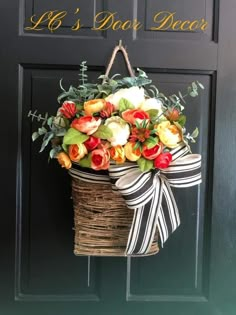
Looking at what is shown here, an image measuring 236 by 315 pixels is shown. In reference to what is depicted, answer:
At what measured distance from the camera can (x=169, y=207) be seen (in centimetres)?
115

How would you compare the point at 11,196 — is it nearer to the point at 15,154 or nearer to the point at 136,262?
the point at 15,154

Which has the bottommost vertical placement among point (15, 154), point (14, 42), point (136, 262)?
point (136, 262)

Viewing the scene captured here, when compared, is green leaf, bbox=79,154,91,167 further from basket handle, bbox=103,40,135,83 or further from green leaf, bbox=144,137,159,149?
basket handle, bbox=103,40,135,83

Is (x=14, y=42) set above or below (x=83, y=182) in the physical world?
above

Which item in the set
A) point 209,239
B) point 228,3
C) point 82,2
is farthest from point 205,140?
point 82,2

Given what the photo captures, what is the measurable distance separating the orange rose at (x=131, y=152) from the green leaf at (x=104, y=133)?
0.15 ft

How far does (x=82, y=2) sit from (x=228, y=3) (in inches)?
15.9

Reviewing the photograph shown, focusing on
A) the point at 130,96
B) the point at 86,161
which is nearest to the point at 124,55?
the point at 130,96

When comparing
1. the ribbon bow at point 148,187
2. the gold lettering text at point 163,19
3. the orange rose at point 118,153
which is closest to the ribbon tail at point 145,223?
the ribbon bow at point 148,187

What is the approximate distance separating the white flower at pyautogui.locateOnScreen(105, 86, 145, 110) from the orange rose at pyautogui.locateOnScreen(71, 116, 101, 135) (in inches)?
2.5

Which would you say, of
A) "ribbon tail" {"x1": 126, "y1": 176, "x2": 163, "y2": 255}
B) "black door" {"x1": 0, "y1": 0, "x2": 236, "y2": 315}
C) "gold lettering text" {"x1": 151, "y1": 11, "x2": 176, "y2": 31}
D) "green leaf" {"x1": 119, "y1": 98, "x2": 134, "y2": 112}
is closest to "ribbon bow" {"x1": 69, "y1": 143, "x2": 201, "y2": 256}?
"ribbon tail" {"x1": 126, "y1": 176, "x2": 163, "y2": 255}

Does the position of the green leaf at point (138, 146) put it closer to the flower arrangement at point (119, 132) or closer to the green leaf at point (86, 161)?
the flower arrangement at point (119, 132)

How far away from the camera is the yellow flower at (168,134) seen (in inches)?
42.2

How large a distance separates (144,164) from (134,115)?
11 centimetres
